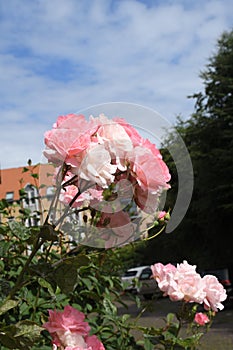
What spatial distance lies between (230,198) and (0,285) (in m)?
15.3

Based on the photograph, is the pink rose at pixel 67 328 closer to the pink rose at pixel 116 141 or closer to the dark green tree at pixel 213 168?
the pink rose at pixel 116 141

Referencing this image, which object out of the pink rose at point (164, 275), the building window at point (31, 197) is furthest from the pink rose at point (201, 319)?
the building window at point (31, 197)

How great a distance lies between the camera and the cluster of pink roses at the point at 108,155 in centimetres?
80

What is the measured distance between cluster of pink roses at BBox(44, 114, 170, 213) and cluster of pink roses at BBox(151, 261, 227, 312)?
636mm

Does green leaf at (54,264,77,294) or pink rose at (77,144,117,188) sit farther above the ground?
pink rose at (77,144,117,188)

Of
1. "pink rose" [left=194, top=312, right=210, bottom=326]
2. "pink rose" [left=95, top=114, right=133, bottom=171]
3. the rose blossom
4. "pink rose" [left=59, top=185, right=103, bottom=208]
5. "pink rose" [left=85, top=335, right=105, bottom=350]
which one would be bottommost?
"pink rose" [left=194, top=312, right=210, bottom=326]

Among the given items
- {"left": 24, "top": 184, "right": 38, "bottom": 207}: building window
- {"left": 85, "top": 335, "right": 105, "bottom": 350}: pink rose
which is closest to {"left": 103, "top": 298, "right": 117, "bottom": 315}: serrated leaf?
{"left": 85, "top": 335, "right": 105, "bottom": 350}: pink rose

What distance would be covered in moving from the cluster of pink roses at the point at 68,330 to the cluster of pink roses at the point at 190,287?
0.44 metres

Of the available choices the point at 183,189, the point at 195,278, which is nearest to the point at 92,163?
the point at 183,189

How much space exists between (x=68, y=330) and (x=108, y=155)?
38cm

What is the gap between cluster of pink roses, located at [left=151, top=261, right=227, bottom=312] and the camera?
1.44 m

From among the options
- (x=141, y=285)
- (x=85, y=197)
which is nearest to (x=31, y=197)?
(x=141, y=285)

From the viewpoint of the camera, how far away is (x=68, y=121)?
0.86 m

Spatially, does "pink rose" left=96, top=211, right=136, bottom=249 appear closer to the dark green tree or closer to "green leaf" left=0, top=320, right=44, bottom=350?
"green leaf" left=0, top=320, right=44, bottom=350
